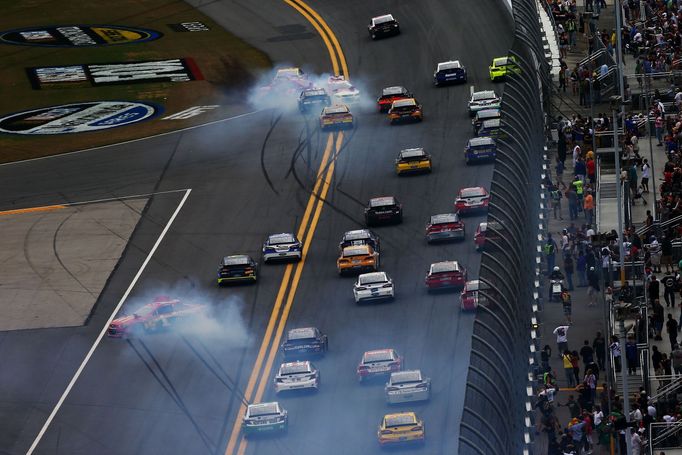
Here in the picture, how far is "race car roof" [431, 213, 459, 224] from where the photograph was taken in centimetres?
6356

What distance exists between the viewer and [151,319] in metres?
59.6

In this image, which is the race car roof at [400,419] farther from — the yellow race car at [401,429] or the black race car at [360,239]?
the black race car at [360,239]

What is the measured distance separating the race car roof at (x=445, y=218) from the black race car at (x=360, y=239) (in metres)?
2.24

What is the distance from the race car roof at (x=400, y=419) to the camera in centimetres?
4747

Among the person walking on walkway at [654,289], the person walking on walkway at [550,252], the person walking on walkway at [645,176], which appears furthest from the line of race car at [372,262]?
the person walking on walkway at [645,176]

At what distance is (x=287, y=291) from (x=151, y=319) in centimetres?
529

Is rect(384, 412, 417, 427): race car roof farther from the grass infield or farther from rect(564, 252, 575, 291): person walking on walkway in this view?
the grass infield

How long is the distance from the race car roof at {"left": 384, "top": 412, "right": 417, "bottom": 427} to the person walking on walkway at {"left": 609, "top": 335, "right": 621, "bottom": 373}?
18.9 feet

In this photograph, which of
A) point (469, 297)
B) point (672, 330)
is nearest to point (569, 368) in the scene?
point (672, 330)

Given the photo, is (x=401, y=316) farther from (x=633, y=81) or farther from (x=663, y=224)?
(x=633, y=81)

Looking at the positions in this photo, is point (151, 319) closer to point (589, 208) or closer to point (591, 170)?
point (589, 208)

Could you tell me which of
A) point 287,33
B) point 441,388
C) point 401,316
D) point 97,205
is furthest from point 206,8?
point 441,388

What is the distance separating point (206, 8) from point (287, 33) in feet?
27.1

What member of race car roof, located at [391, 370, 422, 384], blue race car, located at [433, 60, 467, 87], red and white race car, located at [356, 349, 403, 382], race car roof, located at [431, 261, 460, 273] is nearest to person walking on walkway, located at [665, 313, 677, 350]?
race car roof, located at [391, 370, 422, 384]
